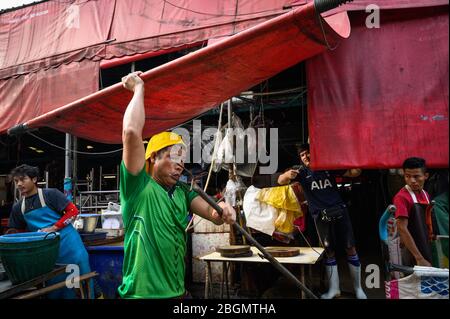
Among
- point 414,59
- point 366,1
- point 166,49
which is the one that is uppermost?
point 166,49

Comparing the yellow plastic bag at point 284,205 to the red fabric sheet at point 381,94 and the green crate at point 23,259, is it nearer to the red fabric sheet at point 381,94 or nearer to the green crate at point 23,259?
the red fabric sheet at point 381,94

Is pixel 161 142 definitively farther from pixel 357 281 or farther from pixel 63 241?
pixel 357 281

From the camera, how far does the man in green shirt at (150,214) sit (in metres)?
1.96

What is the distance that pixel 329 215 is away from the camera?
4863 millimetres

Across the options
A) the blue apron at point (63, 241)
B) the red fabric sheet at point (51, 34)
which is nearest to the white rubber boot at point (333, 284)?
the blue apron at point (63, 241)

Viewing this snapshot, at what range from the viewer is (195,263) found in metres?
6.17

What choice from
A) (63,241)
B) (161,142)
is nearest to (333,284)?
(161,142)

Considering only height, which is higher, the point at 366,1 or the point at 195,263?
the point at 366,1

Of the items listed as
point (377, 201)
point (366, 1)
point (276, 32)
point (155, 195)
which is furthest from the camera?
point (377, 201)

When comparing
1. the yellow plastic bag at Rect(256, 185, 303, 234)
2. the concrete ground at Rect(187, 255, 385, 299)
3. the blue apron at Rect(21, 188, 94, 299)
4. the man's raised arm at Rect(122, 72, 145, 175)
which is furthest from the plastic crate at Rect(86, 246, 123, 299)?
the man's raised arm at Rect(122, 72, 145, 175)

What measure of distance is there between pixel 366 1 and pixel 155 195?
3671 mm
